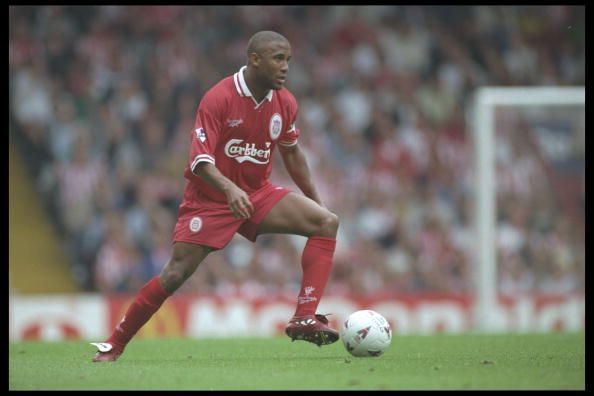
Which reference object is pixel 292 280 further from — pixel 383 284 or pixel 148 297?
pixel 148 297

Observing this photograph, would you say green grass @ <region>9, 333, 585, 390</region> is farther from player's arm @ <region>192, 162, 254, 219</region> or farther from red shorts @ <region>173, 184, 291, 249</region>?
player's arm @ <region>192, 162, 254, 219</region>

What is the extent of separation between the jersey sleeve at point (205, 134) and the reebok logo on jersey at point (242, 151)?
0.18 metres

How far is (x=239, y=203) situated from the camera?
7527mm

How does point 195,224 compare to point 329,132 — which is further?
point 329,132

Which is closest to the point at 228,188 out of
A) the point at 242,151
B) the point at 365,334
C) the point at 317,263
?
the point at 242,151

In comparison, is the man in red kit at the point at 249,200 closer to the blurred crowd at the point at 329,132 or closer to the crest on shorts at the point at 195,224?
the crest on shorts at the point at 195,224

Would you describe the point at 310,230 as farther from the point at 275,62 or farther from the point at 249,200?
the point at 275,62

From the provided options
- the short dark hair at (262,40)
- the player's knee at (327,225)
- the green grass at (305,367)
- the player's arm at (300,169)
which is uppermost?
the short dark hair at (262,40)

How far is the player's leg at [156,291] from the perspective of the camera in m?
7.99

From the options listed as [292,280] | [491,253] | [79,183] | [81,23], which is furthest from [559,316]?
[81,23]

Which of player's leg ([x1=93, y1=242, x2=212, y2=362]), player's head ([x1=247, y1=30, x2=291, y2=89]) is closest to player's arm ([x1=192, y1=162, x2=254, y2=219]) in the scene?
player's leg ([x1=93, y1=242, x2=212, y2=362])

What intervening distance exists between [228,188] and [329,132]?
36.0ft

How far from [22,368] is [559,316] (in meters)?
9.46

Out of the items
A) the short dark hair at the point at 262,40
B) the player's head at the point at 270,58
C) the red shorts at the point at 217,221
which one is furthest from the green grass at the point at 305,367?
the short dark hair at the point at 262,40
